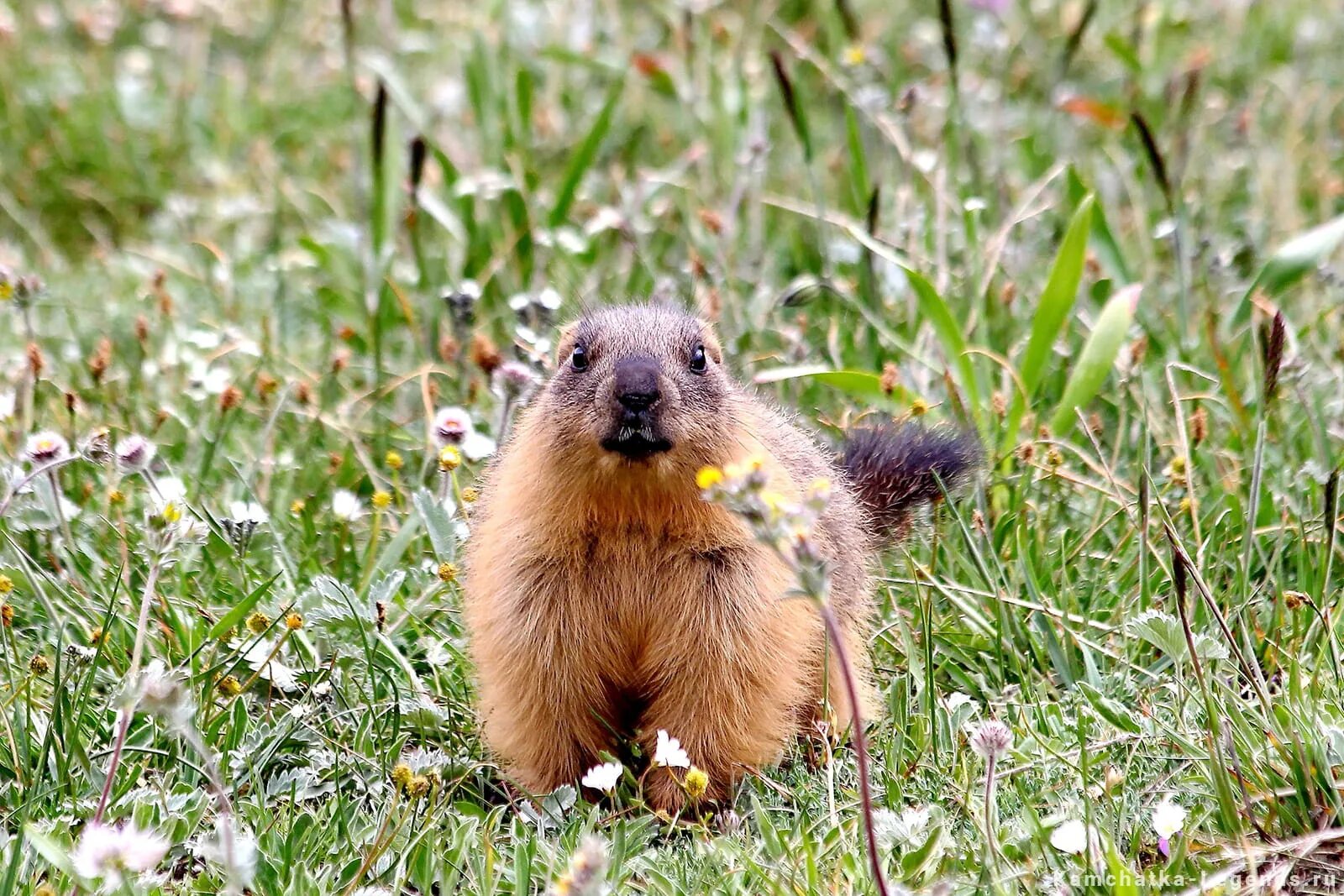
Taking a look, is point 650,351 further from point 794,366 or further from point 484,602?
point 794,366

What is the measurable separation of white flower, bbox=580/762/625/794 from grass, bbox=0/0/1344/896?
0.11 metres

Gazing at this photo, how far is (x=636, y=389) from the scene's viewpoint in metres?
3.80

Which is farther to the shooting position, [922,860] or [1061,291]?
[1061,291]

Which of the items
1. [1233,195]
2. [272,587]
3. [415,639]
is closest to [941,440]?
[415,639]

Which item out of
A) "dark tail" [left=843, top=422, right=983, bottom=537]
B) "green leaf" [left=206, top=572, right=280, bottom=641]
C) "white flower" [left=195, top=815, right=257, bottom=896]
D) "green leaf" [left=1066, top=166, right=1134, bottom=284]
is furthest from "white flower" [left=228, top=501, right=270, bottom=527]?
"green leaf" [left=1066, top=166, right=1134, bottom=284]

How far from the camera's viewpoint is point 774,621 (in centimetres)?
399

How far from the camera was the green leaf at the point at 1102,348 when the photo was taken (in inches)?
201

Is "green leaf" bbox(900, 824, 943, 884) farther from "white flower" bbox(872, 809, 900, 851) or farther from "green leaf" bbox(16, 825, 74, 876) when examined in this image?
"green leaf" bbox(16, 825, 74, 876)

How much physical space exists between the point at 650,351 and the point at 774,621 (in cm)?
72

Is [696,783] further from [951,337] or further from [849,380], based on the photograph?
[951,337]

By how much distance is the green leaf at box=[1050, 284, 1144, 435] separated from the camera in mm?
5098

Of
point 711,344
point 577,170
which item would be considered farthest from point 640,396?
point 577,170

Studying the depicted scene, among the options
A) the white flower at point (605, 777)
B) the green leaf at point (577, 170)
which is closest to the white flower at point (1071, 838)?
the white flower at point (605, 777)

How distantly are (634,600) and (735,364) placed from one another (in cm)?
217
